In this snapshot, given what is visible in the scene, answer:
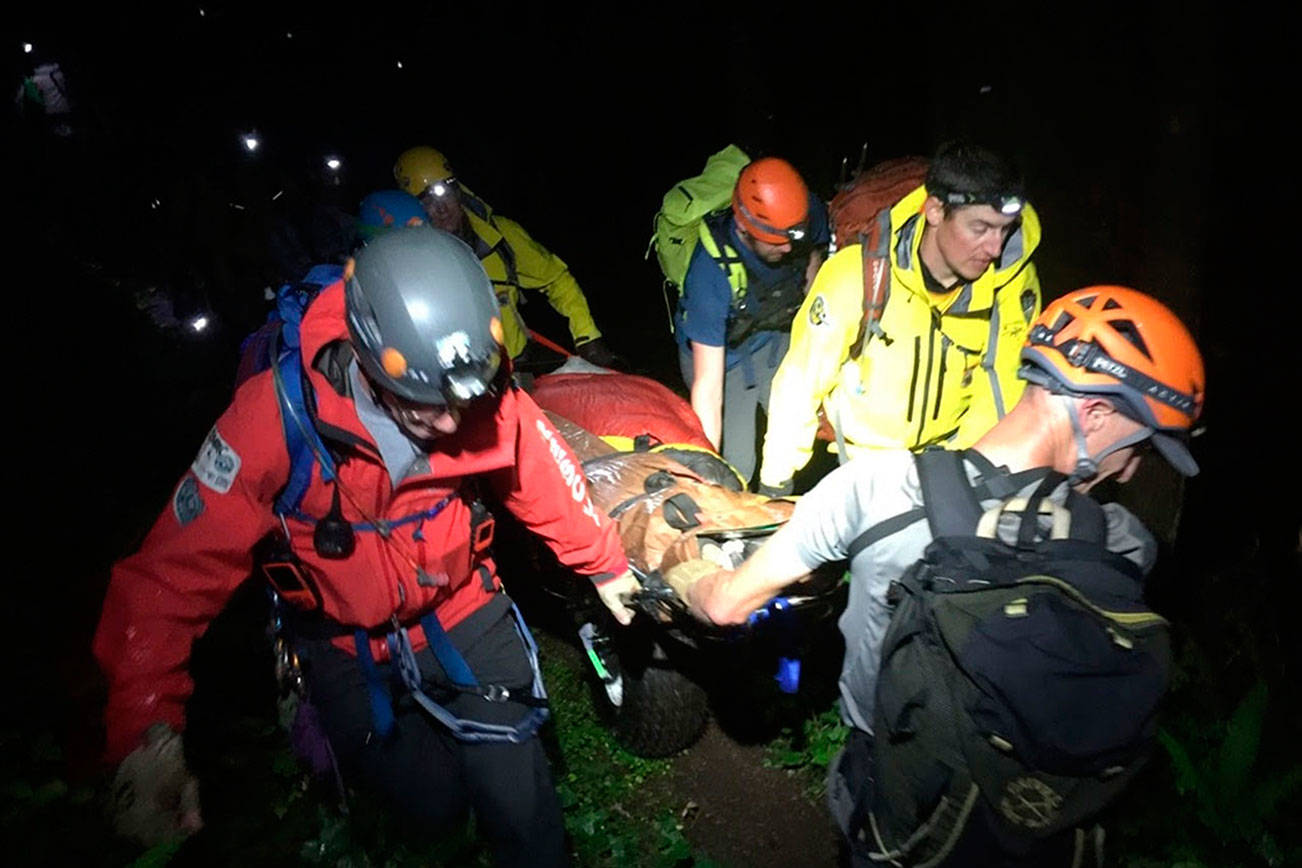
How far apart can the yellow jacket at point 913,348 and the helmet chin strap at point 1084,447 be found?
1.46 metres

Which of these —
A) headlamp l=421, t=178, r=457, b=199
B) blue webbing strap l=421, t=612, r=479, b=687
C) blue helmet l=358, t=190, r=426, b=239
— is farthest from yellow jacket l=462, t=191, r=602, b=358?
blue webbing strap l=421, t=612, r=479, b=687

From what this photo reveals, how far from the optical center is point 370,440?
2.45m

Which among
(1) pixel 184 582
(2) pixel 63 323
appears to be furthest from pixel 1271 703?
(2) pixel 63 323

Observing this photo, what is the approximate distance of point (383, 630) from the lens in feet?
9.48

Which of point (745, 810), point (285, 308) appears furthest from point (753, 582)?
point (285, 308)

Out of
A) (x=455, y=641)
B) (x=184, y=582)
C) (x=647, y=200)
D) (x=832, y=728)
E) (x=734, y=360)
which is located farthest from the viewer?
(x=647, y=200)

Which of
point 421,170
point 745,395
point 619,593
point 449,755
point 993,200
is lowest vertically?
point 449,755

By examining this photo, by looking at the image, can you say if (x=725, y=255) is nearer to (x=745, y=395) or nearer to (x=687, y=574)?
(x=745, y=395)

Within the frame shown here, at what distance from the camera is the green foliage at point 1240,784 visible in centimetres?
331

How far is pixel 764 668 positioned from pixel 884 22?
796 centimetres

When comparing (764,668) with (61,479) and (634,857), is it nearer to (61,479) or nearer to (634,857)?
(634,857)

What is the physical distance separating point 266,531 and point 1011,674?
2.18 meters

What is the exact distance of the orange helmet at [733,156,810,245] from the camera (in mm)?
4512

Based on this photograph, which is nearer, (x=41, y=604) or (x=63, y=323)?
(x=41, y=604)
